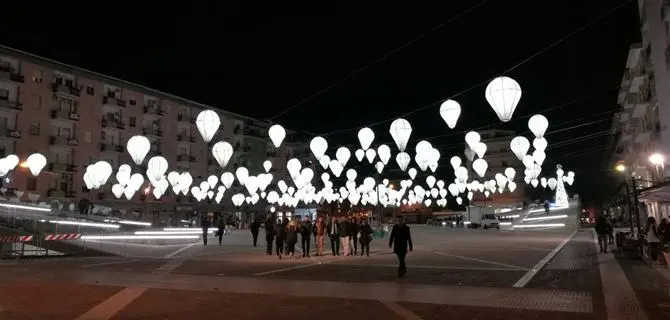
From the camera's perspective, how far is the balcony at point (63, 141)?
46.7 metres

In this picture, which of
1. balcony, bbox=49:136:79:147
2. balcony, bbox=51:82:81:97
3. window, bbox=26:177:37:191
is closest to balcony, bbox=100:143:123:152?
balcony, bbox=49:136:79:147

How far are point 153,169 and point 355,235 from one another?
43.5 ft

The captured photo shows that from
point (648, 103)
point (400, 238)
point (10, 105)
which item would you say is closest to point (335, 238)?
point (400, 238)

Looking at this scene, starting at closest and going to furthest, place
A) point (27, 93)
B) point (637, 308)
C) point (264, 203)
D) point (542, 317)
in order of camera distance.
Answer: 1. point (542, 317)
2. point (637, 308)
3. point (27, 93)
4. point (264, 203)

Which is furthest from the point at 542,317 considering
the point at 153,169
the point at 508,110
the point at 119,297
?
the point at 153,169

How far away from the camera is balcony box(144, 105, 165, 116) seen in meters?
56.3

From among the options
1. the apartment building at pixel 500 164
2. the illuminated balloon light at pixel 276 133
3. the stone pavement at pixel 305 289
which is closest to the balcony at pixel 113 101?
the stone pavement at pixel 305 289

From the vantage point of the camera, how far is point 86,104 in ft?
164

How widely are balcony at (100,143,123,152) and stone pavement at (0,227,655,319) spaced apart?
35.6 meters

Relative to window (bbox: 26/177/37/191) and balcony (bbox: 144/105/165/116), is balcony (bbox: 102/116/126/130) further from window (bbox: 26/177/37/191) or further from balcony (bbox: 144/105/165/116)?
window (bbox: 26/177/37/191)

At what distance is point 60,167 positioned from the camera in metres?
47.1

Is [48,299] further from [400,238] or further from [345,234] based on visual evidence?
[345,234]

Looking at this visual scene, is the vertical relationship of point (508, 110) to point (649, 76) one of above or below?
below

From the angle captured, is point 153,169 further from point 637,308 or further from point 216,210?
point 216,210
